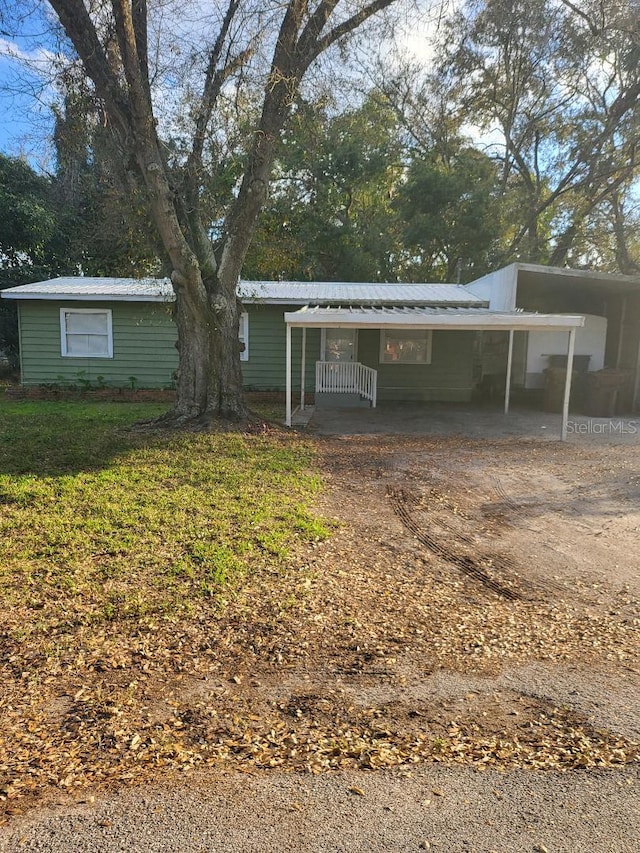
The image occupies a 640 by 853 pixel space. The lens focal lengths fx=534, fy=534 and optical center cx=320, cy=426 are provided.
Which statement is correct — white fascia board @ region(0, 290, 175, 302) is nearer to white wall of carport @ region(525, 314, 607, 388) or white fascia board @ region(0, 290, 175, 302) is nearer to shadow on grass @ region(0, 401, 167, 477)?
shadow on grass @ region(0, 401, 167, 477)

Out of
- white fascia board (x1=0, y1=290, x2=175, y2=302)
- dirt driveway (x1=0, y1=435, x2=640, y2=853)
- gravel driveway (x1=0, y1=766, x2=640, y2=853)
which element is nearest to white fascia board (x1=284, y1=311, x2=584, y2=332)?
dirt driveway (x1=0, y1=435, x2=640, y2=853)

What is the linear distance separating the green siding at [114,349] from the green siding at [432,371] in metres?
5.04

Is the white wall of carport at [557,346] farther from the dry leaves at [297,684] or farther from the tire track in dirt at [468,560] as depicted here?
the dry leaves at [297,684]

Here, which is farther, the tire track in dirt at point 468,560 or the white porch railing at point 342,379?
the white porch railing at point 342,379

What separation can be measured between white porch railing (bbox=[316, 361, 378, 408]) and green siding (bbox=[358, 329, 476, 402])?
1017mm

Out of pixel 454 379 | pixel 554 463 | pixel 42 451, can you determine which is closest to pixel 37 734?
pixel 42 451

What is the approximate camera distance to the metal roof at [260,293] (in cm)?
1246

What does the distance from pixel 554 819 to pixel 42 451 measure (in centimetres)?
681

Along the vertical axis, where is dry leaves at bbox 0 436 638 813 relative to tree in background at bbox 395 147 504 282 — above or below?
below

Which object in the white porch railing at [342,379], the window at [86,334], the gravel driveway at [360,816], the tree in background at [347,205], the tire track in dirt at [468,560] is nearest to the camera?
the gravel driveway at [360,816]

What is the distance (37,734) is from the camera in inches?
82.4

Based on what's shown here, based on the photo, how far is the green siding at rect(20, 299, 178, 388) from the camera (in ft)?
43.3
